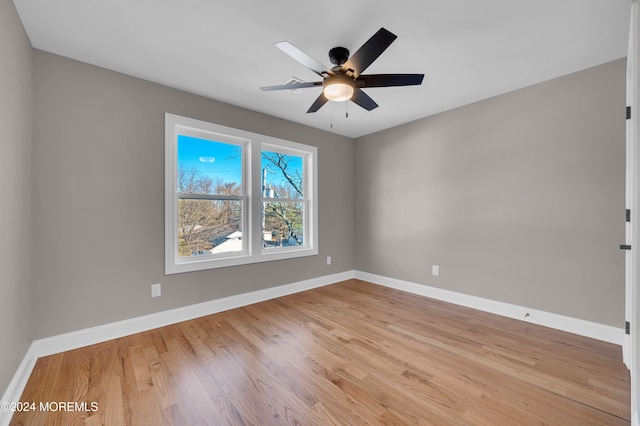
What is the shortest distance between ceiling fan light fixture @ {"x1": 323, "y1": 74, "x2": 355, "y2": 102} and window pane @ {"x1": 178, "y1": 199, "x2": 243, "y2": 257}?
1963 millimetres

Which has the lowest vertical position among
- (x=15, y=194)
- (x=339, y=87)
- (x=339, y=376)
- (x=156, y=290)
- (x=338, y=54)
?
(x=339, y=376)

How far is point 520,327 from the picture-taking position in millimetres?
2703

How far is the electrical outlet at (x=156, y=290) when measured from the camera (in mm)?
2697

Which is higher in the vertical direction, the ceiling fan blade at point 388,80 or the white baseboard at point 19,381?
the ceiling fan blade at point 388,80

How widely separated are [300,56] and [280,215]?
2.48 metres

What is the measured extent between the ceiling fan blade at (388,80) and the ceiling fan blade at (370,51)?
0.26 feet

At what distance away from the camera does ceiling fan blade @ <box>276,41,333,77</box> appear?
166 cm

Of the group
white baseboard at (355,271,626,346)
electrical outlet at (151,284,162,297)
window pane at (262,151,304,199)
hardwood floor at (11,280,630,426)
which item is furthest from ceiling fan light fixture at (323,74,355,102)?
white baseboard at (355,271,626,346)

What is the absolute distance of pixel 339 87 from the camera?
2061 millimetres

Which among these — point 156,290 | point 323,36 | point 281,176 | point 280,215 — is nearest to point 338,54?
point 323,36

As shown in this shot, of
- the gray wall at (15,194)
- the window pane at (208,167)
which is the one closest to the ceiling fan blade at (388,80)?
the window pane at (208,167)

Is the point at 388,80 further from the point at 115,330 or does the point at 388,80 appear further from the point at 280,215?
the point at 115,330

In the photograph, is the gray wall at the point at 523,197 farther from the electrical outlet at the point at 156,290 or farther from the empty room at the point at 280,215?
the electrical outlet at the point at 156,290

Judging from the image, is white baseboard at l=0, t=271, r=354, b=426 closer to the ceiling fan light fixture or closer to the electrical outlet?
the electrical outlet
